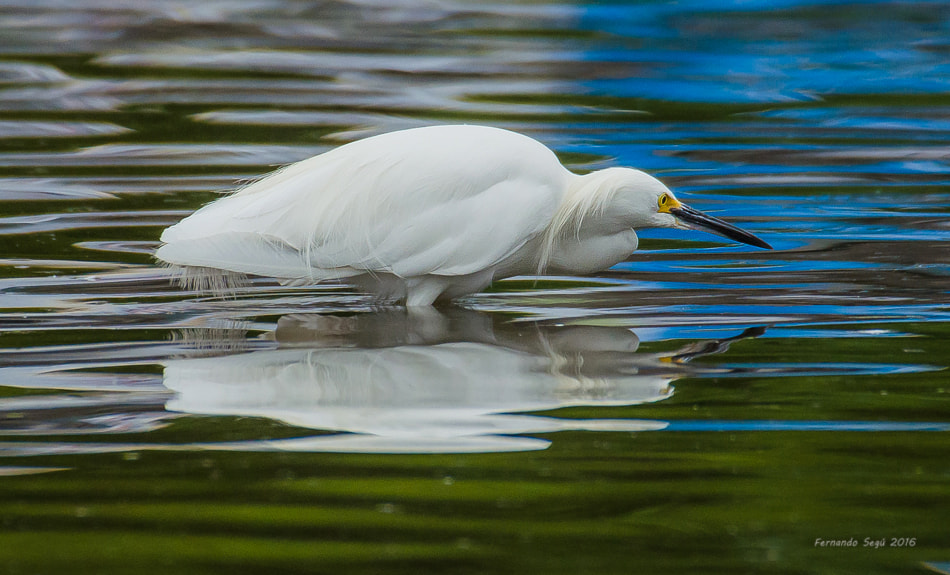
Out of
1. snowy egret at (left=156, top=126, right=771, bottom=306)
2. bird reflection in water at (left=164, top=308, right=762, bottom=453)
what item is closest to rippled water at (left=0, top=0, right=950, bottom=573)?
bird reflection in water at (left=164, top=308, right=762, bottom=453)

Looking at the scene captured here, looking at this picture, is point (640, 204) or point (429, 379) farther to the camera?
point (640, 204)

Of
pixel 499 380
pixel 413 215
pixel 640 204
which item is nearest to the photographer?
pixel 499 380

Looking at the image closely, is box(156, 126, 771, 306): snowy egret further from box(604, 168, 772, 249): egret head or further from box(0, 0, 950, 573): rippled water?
box(0, 0, 950, 573): rippled water

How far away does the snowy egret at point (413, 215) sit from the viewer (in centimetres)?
479

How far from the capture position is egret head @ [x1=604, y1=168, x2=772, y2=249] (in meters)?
5.00

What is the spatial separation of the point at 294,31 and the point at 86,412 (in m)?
11.2

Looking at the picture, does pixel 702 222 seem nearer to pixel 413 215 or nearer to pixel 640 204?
pixel 640 204

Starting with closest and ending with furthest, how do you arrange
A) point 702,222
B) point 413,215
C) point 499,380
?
1. point 499,380
2. point 413,215
3. point 702,222

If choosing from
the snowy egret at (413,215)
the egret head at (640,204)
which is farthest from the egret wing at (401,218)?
the egret head at (640,204)

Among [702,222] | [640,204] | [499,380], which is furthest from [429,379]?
[702,222]

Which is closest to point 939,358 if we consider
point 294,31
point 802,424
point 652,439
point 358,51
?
point 802,424

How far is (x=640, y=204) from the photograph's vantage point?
5059mm

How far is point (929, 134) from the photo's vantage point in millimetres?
9750

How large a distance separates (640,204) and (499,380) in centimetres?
127
